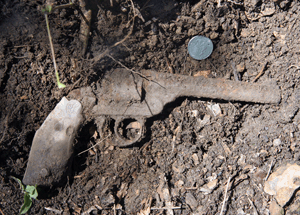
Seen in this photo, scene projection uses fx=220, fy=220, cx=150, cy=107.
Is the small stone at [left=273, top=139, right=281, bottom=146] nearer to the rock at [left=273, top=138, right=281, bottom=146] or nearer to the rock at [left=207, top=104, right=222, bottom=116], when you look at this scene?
the rock at [left=273, top=138, right=281, bottom=146]

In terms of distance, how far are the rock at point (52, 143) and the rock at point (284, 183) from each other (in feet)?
7.18

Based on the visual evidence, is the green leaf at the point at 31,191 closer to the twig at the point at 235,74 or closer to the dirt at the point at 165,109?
the dirt at the point at 165,109

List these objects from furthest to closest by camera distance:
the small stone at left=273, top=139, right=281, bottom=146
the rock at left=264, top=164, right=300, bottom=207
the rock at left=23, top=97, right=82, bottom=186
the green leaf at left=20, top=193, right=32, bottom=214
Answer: the small stone at left=273, top=139, right=281, bottom=146
the rock at left=264, top=164, right=300, bottom=207
the green leaf at left=20, top=193, right=32, bottom=214
the rock at left=23, top=97, right=82, bottom=186

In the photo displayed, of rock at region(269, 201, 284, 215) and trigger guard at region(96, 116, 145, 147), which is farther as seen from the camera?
rock at region(269, 201, 284, 215)

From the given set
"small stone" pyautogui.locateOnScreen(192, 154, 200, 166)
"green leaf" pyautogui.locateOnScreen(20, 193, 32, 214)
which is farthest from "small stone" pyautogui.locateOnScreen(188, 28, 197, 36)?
"green leaf" pyautogui.locateOnScreen(20, 193, 32, 214)

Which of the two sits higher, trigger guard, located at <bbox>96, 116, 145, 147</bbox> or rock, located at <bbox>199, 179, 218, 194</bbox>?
trigger guard, located at <bbox>96, 116, 145, 147</bbox>

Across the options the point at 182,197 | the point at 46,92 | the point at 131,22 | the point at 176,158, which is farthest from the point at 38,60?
the point at 182,197

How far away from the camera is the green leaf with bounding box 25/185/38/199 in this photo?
2.19 m

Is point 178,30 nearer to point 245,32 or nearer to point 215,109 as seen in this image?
point 245,32

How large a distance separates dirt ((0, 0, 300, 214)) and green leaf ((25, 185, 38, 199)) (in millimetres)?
80

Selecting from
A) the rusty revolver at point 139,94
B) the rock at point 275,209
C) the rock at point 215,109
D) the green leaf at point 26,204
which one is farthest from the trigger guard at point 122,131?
the rock at point 275,209

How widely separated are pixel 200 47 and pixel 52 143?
186 centimetres

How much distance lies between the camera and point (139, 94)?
2.19 meters

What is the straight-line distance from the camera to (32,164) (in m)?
2.15
